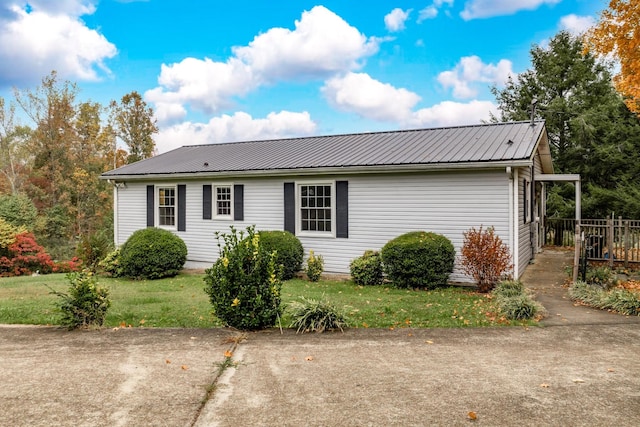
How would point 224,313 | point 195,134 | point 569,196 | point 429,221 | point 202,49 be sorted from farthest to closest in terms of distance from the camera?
point 569,196
point 195,134
point 202,49
point 429,221
point 224,313

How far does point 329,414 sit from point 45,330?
4.43m

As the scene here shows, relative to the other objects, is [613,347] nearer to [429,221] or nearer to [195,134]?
[429,221]

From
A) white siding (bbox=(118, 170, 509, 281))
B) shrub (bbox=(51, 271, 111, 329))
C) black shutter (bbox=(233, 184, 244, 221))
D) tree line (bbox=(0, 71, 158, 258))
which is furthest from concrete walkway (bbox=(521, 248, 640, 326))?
tree line (bbox=(0, 71, 158, 258))

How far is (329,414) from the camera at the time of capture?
3391 mm

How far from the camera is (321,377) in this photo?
13.5ft

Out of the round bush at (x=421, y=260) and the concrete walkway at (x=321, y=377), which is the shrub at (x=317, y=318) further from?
the round bush at (x=421, y=260)

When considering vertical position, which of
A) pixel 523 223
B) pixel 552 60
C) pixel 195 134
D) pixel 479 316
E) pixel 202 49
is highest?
pixel 552 60

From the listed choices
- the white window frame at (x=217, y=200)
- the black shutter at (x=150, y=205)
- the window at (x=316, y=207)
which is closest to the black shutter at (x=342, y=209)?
the window at (x=316, y=207)

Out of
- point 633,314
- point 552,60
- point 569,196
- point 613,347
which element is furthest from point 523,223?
point 552,60

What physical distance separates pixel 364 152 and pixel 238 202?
13.1 feet

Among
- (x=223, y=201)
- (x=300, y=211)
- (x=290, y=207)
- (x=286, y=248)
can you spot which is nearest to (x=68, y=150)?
(x=223, y=201)

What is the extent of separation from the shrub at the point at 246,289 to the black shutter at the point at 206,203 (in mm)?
8211

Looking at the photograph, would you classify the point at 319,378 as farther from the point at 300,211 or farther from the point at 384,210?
the point at 300,211

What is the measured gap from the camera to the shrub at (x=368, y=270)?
1099cm
